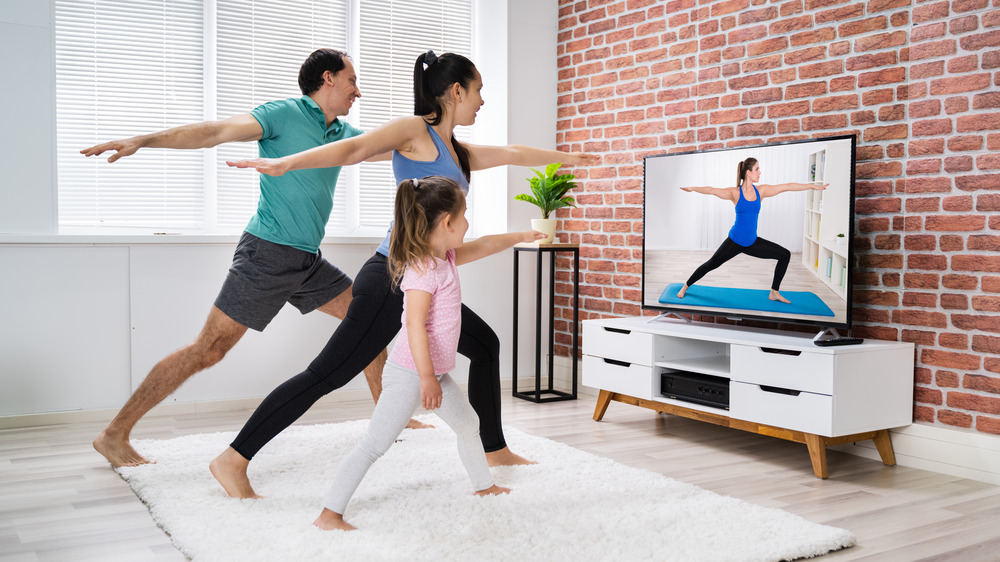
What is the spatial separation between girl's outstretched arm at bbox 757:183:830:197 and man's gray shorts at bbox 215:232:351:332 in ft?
5.90

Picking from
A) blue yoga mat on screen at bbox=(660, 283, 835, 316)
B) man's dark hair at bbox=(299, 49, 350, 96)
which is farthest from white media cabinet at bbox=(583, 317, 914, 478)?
man's dark hair at bbox=(299, 49, 350, 96)

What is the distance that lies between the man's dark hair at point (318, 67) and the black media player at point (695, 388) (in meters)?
1.86

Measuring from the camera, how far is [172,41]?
4008 mm

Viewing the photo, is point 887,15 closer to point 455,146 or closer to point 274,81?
point 455,146

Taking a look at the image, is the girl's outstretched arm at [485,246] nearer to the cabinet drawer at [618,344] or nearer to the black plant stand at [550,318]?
the cabinet drawer at [618,344]

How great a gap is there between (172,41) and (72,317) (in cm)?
143

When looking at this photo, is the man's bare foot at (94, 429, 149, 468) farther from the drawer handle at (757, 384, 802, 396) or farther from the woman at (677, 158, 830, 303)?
the woman at (677, 158, 830, 303)

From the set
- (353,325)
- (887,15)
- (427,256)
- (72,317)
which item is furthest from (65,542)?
(887,15)

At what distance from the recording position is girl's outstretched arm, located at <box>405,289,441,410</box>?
6.82 feet

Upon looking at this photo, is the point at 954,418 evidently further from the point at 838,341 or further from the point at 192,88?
the point at 192,88

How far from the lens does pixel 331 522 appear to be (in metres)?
2.15

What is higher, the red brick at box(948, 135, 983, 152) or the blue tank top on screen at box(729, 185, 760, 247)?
the red brick at box(948, 135, 983, 152)

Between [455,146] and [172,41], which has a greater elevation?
[172,41]

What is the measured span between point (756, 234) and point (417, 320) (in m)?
1.76
